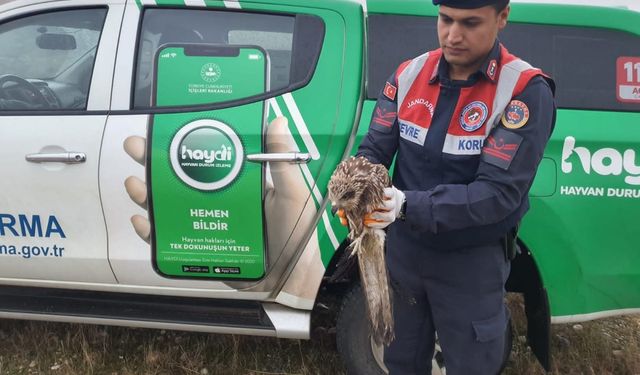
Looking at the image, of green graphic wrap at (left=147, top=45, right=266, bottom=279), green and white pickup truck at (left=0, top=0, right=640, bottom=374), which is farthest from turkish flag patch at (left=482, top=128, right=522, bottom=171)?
green graphic wrap at (left=147, top=45, right=266, bottom=279)

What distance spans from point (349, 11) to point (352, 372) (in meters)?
1.58

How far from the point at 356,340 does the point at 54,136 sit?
1582mm

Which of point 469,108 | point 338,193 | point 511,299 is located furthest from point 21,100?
point 511,299

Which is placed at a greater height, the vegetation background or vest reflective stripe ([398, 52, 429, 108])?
vest reflective stripe ([398, 52, 429, 108])

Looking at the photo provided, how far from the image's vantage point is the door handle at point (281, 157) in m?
2.26

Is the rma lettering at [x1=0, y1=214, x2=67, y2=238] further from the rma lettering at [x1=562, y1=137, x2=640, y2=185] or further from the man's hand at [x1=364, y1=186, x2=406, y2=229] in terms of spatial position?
the rma lettering at [x1=562, y1=137, x2=640, y2=185]

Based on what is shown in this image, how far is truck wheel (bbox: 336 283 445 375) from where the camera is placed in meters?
2.40

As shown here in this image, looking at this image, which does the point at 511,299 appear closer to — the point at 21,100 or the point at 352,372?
the point at 352,372

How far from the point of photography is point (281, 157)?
225 centimetres

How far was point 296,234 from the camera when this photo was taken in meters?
2.33

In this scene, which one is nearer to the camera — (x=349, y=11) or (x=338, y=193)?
(x=338, y=193)

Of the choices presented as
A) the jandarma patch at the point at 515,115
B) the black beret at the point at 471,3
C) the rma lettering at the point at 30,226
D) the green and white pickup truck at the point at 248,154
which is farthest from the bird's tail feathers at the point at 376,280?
the rma lettering at the point at 30,226

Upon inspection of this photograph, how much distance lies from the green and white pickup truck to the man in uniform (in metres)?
0.63

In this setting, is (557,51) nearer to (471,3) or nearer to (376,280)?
(471,3)
